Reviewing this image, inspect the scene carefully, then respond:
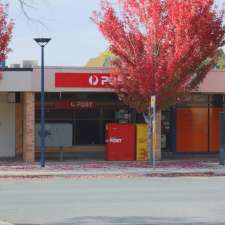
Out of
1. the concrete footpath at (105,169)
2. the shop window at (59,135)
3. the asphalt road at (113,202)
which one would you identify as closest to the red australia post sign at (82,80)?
the shop window at (59,135)

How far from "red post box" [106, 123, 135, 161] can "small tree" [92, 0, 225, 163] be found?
285 cm

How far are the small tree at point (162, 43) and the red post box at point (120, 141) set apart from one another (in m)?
2.85

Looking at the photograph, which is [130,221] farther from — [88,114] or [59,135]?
[88,114]

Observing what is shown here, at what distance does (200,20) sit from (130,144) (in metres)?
6.57

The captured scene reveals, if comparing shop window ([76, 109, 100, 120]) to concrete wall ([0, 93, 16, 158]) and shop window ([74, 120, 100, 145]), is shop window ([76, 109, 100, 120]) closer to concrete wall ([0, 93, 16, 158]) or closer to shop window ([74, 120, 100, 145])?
shop window ([74, 120, 100, 145])

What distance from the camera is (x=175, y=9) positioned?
25.7m

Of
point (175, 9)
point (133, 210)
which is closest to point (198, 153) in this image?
point (175, 9)

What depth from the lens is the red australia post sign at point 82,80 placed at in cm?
2870

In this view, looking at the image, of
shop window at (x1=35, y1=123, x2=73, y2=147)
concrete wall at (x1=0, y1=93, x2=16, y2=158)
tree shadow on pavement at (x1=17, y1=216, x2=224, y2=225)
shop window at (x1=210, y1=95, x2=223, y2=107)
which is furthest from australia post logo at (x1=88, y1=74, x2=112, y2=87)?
tree shadow on pavement at (x1=17, y1=216, x2=224, y2=225)

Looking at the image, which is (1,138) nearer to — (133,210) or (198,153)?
(198,153)

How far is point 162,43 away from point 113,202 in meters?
12.5

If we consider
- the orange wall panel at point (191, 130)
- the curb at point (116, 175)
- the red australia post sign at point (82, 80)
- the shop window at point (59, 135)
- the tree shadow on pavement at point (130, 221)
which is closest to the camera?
the tree shadow on pavement at point (130, 221)

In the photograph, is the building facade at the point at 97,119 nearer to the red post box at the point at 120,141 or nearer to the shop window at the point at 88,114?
the shop window at the point at 88,114

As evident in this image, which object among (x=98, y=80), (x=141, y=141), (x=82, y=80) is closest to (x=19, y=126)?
(x=82, y=80)
